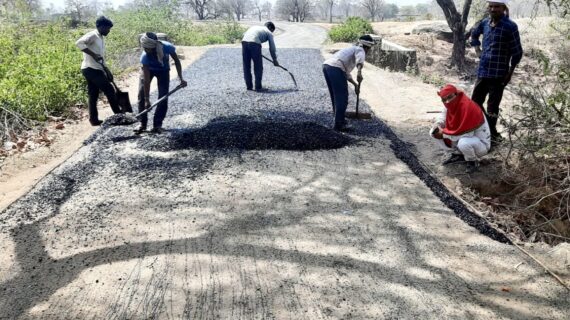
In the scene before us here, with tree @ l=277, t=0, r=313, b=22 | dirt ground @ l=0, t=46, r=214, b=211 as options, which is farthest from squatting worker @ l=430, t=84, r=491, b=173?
tree @ l=277, t=0, r=313, b=22

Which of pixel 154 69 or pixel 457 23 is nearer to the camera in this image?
pixel 154 69

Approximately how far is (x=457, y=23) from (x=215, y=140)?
11083 millimetres

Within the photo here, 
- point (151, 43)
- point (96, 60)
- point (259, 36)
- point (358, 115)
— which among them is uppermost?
point (151, 43)

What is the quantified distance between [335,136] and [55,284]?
3.78m

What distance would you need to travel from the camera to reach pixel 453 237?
11.5 ft

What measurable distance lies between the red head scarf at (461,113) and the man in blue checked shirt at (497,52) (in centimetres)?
29

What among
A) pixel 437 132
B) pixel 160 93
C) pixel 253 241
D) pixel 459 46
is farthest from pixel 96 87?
pixel 459 46

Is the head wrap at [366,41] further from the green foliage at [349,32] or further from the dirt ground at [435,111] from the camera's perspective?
the green foliage at [349,32]

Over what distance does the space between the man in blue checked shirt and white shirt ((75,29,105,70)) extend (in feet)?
15.8

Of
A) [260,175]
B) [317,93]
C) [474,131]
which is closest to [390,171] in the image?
[474,131]

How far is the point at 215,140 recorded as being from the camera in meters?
5.57

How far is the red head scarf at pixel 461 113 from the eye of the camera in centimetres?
449

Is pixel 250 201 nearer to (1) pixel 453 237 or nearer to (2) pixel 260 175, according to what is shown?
(2) pixel 260 175

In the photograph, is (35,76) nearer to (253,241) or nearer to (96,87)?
(96,87)
